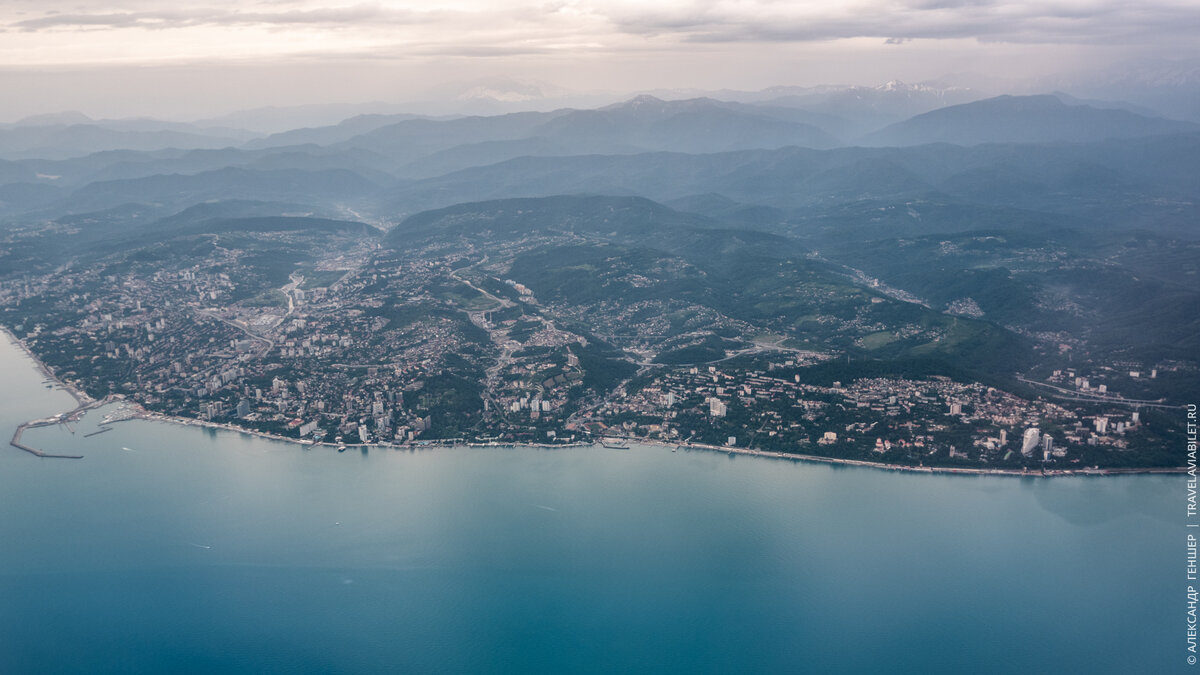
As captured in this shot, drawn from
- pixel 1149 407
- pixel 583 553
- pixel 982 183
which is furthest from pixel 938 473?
pixel 982 183

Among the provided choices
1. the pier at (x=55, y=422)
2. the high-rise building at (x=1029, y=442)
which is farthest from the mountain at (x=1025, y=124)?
the pier at (x=55, y=422)

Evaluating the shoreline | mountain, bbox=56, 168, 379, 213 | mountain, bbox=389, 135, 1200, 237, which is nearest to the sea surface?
the shoreline

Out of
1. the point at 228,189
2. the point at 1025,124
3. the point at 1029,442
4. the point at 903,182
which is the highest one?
the point at 1025,124

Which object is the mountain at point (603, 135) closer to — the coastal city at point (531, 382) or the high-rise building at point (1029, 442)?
the coastal city at point (531, 382)

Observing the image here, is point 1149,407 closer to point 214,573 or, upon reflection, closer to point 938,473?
point 938,473

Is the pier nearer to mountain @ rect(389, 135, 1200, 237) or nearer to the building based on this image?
the building

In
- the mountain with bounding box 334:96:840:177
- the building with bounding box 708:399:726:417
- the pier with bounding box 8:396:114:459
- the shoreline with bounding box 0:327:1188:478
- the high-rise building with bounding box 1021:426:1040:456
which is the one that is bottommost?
the pier with bounding box 8:396:114:459

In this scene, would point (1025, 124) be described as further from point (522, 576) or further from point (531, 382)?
point (522, 576)

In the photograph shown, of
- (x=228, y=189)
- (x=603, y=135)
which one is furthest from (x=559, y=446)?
(x=603, y=135)
